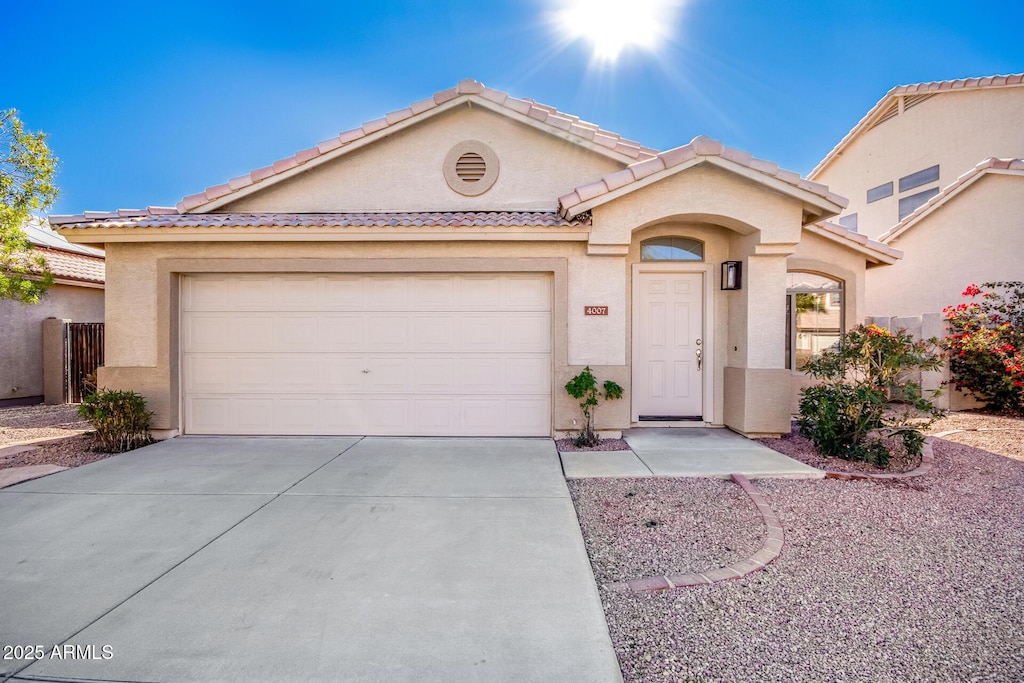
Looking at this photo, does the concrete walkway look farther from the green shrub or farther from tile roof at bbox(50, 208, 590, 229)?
the green shrub

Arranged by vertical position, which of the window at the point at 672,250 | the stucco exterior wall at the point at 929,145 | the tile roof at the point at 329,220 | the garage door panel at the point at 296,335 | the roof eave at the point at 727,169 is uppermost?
the stucco exterior wall at the point at 929,145

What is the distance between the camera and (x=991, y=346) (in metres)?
9.45

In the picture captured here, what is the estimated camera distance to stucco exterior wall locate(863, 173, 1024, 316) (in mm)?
10664

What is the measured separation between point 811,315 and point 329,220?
30.7 feet

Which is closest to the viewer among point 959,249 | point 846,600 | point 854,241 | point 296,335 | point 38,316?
point 846,600

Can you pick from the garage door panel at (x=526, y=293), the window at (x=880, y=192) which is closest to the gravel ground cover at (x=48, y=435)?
the garage door panel at (x=526, y=293)

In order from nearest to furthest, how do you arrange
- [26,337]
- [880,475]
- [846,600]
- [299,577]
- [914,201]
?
[846,600]
[299,577]
[880,475]
[26,337]
[914,201]

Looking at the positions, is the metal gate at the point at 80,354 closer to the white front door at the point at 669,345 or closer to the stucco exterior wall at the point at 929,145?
the white front door at the point at 669,345

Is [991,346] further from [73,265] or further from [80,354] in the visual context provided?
[73,265]

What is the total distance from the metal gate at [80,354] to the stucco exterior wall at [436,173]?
21.3 ft

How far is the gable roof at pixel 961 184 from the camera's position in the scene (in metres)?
10.6

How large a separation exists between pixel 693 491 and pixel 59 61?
14.6 m

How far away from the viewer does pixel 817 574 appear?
3.43 m

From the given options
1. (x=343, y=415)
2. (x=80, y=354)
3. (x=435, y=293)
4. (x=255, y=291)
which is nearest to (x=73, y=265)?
(x=80, y=354)
